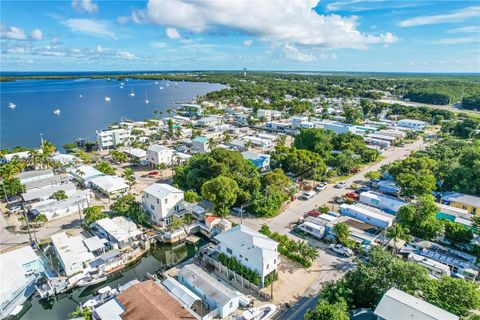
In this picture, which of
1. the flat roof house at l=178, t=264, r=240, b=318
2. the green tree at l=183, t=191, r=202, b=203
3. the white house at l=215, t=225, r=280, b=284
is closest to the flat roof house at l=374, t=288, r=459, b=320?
the white house at l=215, t=225, r=280, b=284

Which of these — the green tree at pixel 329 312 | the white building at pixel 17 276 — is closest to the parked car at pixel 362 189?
the green tree at pixel 329 312

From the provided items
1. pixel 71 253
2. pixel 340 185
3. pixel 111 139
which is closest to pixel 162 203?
pixel 71 253

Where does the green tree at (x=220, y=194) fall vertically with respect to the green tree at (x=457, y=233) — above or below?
above

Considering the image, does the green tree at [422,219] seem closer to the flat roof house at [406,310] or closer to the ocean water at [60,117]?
the flat roof house at [406,310]

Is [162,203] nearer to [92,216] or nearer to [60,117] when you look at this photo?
[92,216]

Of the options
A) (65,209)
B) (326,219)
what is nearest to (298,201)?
(326,219)

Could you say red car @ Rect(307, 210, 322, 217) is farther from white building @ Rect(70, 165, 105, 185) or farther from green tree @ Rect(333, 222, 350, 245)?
white building @ Rect(70, 165, 105, 185)
